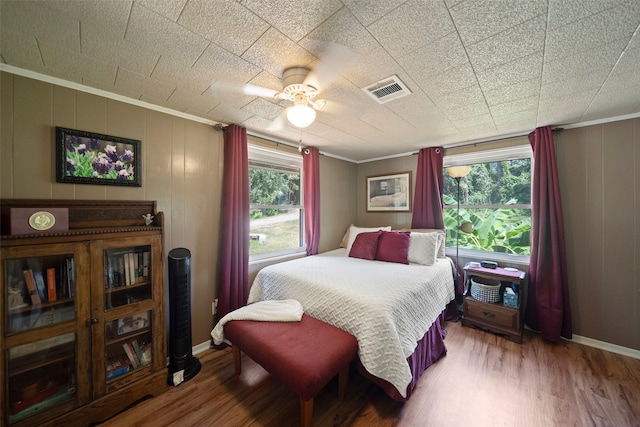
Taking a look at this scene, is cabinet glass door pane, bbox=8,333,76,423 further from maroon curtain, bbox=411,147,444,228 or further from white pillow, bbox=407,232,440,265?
maroon curtain, bbox=411,147,444,228

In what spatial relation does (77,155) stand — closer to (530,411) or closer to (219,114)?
(219,114)

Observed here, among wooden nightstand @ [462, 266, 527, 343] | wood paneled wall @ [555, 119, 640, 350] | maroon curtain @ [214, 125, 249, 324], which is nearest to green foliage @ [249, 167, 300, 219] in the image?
maroon curtain @ [214, 125, 249, 324]

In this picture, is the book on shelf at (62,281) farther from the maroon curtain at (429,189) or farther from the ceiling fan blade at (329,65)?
the maroon curtain at (429,189)

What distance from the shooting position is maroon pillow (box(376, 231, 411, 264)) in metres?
2.69

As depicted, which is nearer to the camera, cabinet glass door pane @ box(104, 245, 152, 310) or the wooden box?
the wooden box

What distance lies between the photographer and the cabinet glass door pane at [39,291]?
129cm

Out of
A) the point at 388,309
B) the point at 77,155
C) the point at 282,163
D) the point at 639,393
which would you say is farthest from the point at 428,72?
the point at 639,393

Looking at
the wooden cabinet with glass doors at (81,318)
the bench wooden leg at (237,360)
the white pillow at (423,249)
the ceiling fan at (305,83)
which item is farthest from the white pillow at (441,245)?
the wooden cabinet with glass doors at (81,318)

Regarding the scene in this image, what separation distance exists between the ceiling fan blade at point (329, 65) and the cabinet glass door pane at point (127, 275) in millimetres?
1723

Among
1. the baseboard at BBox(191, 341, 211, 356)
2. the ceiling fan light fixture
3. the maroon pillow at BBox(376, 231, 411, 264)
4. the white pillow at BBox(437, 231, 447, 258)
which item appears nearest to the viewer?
the ceiling fan light fixture

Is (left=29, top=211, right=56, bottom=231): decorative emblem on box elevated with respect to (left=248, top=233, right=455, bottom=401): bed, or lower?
elevated

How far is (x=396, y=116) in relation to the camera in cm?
219

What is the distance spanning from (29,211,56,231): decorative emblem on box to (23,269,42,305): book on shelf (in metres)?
0.27

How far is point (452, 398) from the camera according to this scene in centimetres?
166
